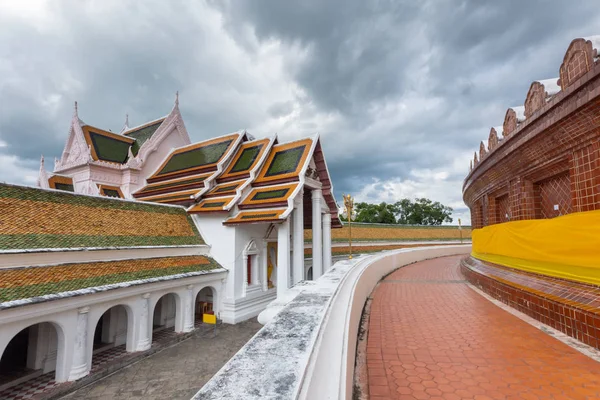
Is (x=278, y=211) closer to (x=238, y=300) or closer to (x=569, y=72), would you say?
(x=238, y=300)

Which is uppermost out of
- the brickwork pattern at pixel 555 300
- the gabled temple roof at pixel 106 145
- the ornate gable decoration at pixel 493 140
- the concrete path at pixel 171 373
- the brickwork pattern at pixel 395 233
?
the gabled temple roof at pixel 106 145

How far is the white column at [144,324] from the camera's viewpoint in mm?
9141

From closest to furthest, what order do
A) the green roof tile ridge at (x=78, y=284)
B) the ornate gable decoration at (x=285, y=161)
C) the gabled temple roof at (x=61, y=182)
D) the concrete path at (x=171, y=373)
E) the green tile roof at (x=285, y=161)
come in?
the green roof tile ridge at (x=78, y=284) < the concrete path at (x=171, y=373) < the ornate gable decoration at (x=285, y=161) < the green tile roof at (x=285, y=161) < the gabled temple roof at (x=61, y=182)

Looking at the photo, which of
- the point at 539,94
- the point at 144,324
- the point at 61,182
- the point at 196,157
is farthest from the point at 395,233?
the point at 61,182

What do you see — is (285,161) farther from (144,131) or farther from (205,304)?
(144,131)

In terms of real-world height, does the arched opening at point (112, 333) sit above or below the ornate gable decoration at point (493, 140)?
below

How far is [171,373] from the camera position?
8047 mm

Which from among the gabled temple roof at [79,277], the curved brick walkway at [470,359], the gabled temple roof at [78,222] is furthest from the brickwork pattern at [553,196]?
the gabled temple roof at [78,222]

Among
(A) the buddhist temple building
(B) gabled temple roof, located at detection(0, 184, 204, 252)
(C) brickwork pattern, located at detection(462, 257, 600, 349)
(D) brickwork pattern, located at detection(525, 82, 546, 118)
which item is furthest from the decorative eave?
(C) brickwork pattern, located at detection(462, 257, 600, 349)

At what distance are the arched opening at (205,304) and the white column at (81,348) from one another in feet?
14.8

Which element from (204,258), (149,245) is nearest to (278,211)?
(204,258)

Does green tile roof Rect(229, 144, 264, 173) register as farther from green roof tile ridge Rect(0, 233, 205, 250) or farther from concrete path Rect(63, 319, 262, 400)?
concrete path Rect(63, 319, 262, 400)

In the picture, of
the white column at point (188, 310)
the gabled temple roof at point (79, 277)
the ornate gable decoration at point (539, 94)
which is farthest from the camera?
the white column at point (188, 310)

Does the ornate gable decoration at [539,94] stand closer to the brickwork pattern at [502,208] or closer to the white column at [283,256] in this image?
the brickwork pattern at [502,208]
